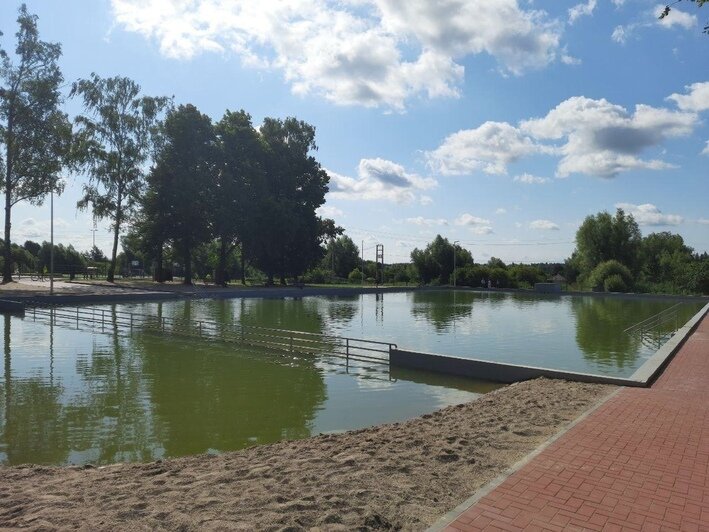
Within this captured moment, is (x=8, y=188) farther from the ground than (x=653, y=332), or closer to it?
farther from the ground

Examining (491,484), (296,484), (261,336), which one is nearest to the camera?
(491,484)

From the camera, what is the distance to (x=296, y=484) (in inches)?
228

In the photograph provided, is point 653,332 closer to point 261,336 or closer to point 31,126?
point 261,336

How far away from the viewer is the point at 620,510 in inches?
198

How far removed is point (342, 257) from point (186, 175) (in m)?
46.1

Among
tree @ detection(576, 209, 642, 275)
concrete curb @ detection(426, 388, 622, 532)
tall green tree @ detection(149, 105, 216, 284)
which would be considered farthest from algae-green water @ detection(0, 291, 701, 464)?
tree @ detection(576, 209, 642, 275)

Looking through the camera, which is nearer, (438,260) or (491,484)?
(491,484)

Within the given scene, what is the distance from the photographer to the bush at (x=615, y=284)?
5625 centimetres

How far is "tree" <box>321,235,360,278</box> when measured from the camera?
93312mm

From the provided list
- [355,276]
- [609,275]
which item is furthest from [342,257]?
[609,275]

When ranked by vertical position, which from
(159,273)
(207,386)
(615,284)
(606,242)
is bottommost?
(207,386)

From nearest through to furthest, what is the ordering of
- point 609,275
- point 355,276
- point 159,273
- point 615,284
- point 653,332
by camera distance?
point 653,332, point 615,284, point 159,273, point 609,275, point 355,276

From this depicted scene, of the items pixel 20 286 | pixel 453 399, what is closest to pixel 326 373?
pixel 453 399

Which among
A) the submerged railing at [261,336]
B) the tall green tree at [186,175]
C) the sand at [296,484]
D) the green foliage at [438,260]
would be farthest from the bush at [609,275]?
the sand at [296,484]
